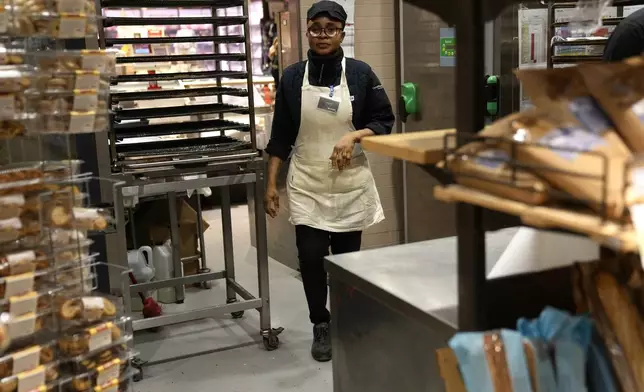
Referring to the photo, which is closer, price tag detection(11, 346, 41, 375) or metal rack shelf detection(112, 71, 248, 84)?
price tag detection(11, 346, 41, 375)

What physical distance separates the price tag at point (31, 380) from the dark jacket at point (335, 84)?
151cm

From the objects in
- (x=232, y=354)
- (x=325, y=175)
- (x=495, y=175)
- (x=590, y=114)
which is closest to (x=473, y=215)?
(x=495, y=175)

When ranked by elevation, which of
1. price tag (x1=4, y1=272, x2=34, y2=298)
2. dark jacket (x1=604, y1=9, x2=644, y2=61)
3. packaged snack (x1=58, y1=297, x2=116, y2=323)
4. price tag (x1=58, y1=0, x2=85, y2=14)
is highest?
price tag (x1=58, y1=0, x2=85, y2=14)

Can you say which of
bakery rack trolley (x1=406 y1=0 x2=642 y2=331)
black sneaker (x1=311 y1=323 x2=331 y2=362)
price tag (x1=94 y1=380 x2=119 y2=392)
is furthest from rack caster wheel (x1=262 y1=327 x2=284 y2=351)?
bakery rack trolley (x1=406 y1=0 x2=642 y2=331)

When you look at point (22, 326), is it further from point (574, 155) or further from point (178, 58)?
point (574, 155)

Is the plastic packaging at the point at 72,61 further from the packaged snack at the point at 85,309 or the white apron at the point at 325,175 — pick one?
the white apron at the point at 325,175

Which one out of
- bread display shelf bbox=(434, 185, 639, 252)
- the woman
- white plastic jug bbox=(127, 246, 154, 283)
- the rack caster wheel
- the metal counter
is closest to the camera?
bread display shelf bbox=(434, 185, 639, 252)

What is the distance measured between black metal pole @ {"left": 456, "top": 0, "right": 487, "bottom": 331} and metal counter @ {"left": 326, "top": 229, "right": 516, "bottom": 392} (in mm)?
107

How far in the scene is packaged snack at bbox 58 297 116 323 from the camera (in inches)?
87.8

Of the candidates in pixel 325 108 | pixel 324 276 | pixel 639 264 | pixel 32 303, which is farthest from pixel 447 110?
pixel 639 264

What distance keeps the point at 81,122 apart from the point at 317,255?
4.42 feet

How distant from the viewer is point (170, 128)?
3.23 m

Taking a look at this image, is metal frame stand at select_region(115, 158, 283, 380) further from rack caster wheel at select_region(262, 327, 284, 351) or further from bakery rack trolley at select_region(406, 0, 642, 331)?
bakery rack trolley at select_region(406, 0, 642, 331)

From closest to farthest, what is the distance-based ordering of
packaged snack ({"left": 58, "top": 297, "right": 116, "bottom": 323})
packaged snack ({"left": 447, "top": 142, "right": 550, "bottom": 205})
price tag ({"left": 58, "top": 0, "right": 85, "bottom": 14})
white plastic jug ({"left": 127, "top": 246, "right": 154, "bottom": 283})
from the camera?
packaged snack ({"left": 447, "top": 142, "right": 550, "bottom": 205}), price tag ({"left": 58, "top": 0, "right": 85, "bottom": 14}), packaged snack ({"left": 58, "top": 297, "right": 116, "bottom": 323}), white plastic jug ({"left": 127, "top": 246, "right": 154, "bottom": 283})
